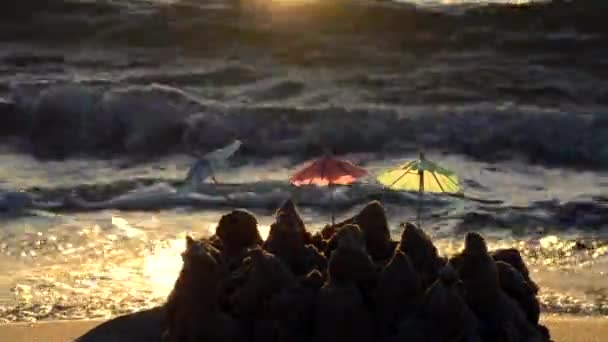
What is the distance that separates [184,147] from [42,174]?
239cm

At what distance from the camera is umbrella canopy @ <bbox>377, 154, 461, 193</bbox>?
4977mm

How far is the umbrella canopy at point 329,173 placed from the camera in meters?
5.18

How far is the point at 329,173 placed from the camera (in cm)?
519

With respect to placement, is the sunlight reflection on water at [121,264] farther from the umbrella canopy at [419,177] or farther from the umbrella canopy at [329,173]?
the umbrella canopy at [329,173]

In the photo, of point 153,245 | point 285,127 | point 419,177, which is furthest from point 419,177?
point 285,127

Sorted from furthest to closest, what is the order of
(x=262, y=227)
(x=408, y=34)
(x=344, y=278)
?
(x=408, y=34) → (x=262, y=227) → (x=344, y=278)

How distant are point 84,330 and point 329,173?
1.92m

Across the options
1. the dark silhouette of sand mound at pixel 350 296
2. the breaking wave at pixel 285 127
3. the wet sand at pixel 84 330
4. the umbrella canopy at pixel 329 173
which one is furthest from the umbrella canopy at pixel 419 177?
the breaking wave at pixel 285 127

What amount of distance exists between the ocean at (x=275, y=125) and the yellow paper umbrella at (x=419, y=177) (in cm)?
191

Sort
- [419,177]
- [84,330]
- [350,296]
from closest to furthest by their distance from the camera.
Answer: [350,296], [419,177], [84,330]

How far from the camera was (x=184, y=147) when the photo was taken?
15.0 metres

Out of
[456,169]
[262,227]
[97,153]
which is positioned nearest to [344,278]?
[262,227]

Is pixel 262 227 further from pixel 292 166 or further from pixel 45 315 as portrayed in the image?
pixel 292 166

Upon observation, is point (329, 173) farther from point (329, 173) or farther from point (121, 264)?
point (121, 264)
